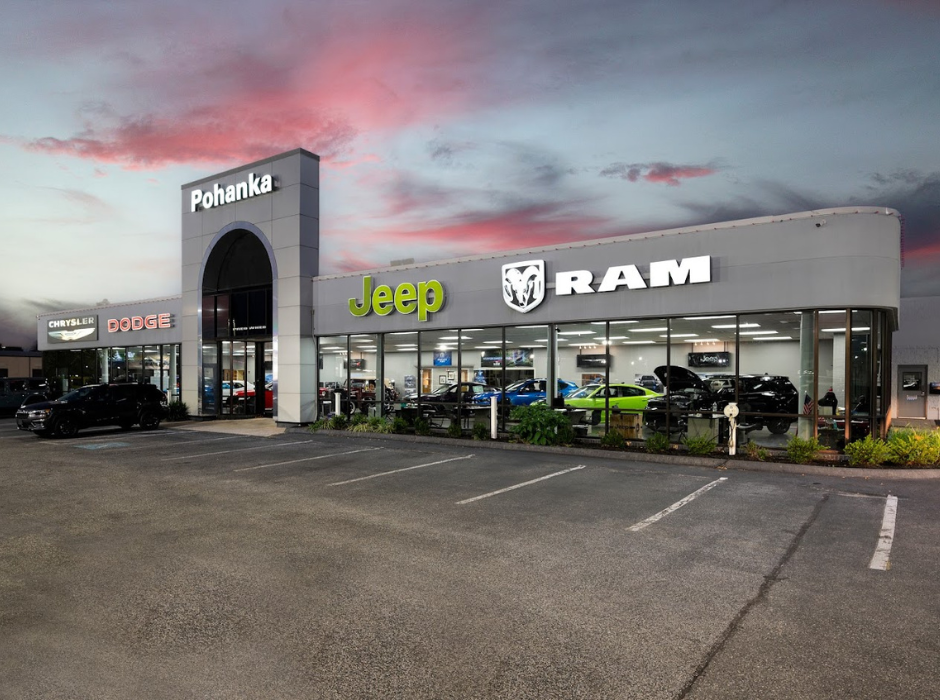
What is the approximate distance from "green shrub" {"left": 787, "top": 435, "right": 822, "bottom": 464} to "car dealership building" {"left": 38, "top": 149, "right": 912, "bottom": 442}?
2.90ft

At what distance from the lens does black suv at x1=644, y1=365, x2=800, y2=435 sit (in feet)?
46.9

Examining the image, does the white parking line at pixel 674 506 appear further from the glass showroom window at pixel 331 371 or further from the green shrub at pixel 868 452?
the glass showroom window at pixel 331 371

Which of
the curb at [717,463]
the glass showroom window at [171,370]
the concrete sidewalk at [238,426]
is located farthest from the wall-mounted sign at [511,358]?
the glass showroom window at [171,370]

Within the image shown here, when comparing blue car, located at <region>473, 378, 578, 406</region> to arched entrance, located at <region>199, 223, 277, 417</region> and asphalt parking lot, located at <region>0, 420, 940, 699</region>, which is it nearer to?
asphalt parking lot, located at <region>0, 420, 940, 699</region>

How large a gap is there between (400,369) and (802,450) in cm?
1262

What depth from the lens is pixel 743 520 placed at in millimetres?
8219

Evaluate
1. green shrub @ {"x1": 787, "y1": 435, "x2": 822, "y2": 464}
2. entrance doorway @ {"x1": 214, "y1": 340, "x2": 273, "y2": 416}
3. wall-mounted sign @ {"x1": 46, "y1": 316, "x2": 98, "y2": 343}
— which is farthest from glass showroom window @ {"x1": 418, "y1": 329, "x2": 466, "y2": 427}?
wall-mounted sign @ {"x1": 46, "y1": 316, "x2": 98, "y2": 343}

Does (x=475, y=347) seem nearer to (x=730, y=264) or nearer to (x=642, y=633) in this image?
(x=730, y=264)

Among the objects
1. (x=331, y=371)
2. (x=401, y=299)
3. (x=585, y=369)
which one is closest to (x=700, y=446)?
(x=585, y=369)

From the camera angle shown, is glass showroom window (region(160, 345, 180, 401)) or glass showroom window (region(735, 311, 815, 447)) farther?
glass showroom window (region(160, 345, 180, 401))

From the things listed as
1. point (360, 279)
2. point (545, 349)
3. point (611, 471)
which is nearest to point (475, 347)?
point (545, 349)

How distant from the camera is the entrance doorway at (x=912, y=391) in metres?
23.9

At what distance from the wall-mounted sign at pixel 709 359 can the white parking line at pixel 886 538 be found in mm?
5715

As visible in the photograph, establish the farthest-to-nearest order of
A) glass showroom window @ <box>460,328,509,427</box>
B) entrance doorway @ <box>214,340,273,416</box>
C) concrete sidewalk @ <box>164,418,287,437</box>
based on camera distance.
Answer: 1. entrance doorway @ <box>214,340,273,416</box>
2. concrete sidewalk @ <box>164,418,287,437</box>
3. glass showroom window @ <box>460,328,509,427</box>
